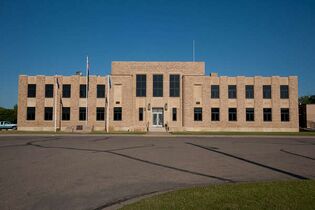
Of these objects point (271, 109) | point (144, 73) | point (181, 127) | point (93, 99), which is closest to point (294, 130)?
point (271, 109)

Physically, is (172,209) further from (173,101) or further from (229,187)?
(173,101)

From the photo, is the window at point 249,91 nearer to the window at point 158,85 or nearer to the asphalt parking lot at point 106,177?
the window at point 158,85

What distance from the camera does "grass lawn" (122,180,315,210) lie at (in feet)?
19.0

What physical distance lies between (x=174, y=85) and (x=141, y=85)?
5.55 metres

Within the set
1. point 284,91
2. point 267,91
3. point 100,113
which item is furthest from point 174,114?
point 284,91

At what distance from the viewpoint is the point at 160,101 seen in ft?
151

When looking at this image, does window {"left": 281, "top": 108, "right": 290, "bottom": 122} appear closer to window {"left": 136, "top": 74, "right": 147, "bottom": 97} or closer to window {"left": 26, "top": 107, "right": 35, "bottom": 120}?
window {"left": 136, "top": 74, "right": 147, "bottom": 97}

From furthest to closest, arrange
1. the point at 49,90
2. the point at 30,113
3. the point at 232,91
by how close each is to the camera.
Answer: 1. the point at 232,91
2. the point at 49,90
3. the point at 30,113

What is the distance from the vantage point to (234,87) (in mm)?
46375

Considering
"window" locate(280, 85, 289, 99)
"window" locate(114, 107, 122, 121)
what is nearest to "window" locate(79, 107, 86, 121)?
"window" locate(114, 107, 122, 121)

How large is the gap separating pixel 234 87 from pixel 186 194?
137ft

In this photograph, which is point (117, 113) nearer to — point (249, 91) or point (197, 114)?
point (197, 114)

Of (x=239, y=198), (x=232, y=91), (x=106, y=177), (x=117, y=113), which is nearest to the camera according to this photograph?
(x=239, y=198)

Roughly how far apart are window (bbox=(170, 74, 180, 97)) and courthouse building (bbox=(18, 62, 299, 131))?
0.17 m
